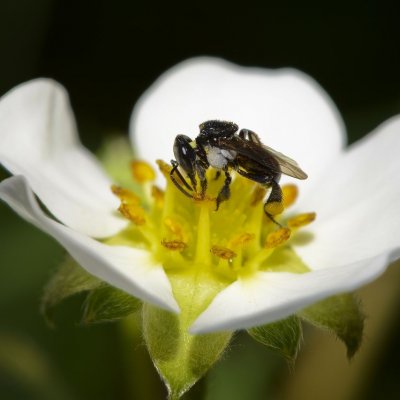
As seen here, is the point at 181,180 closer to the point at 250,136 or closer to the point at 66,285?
the point at 250,136

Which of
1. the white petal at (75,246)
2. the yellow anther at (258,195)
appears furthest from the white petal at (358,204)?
the white petal at (75,246)

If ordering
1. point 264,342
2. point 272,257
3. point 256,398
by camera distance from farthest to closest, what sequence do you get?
1. point 256,398
2. point 272,257
3. point 264,342

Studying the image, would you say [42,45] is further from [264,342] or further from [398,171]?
[264,342]

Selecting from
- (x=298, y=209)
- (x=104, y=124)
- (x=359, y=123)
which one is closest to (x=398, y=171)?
(x=298, y=209)

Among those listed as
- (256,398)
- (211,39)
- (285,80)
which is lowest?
(256,398)

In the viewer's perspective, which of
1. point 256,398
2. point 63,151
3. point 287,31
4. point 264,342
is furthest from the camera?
point 287,31

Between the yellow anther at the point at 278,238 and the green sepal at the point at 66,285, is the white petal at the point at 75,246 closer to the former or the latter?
the green sepal at the point at 66,285
